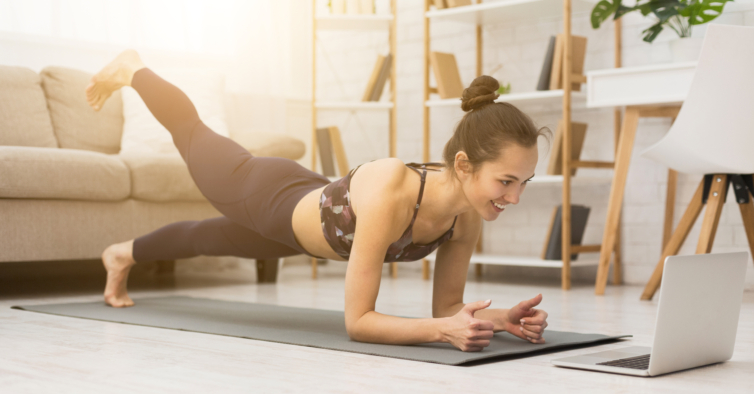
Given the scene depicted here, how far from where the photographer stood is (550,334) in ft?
5.49

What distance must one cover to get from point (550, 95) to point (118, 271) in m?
1.74

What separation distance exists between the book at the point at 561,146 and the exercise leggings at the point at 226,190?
4.61 feet

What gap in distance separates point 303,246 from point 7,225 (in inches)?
46.3

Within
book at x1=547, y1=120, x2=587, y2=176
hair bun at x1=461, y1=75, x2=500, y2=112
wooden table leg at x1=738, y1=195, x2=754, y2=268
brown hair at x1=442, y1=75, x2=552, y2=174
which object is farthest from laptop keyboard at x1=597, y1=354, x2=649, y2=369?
book at x1=547, y1=120, x2=587, y2=176

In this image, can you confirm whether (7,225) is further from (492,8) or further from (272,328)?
(492,8)

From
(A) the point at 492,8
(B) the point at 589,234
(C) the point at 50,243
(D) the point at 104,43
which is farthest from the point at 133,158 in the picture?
(B) the point at 589,234

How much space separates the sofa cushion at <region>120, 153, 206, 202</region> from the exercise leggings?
567mm

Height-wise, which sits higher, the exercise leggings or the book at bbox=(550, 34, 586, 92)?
the book at bbox=(550, 34, 586, 92)

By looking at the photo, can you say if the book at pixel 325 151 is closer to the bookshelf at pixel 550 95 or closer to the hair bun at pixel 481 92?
the bookshelf at pixel 550 95

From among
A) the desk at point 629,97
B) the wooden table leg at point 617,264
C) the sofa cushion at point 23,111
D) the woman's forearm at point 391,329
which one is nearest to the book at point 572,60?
the desk at point 629,97

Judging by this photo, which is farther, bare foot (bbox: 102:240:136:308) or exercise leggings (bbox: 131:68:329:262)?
bare foot (bbox: 102:240:136:308)

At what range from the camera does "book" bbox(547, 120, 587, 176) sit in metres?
3.09

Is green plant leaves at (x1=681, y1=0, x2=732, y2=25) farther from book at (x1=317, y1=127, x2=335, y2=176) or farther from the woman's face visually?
book at (x1=317, y1=127, x2=335, y2=176)

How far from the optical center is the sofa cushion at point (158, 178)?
274 centimetres
